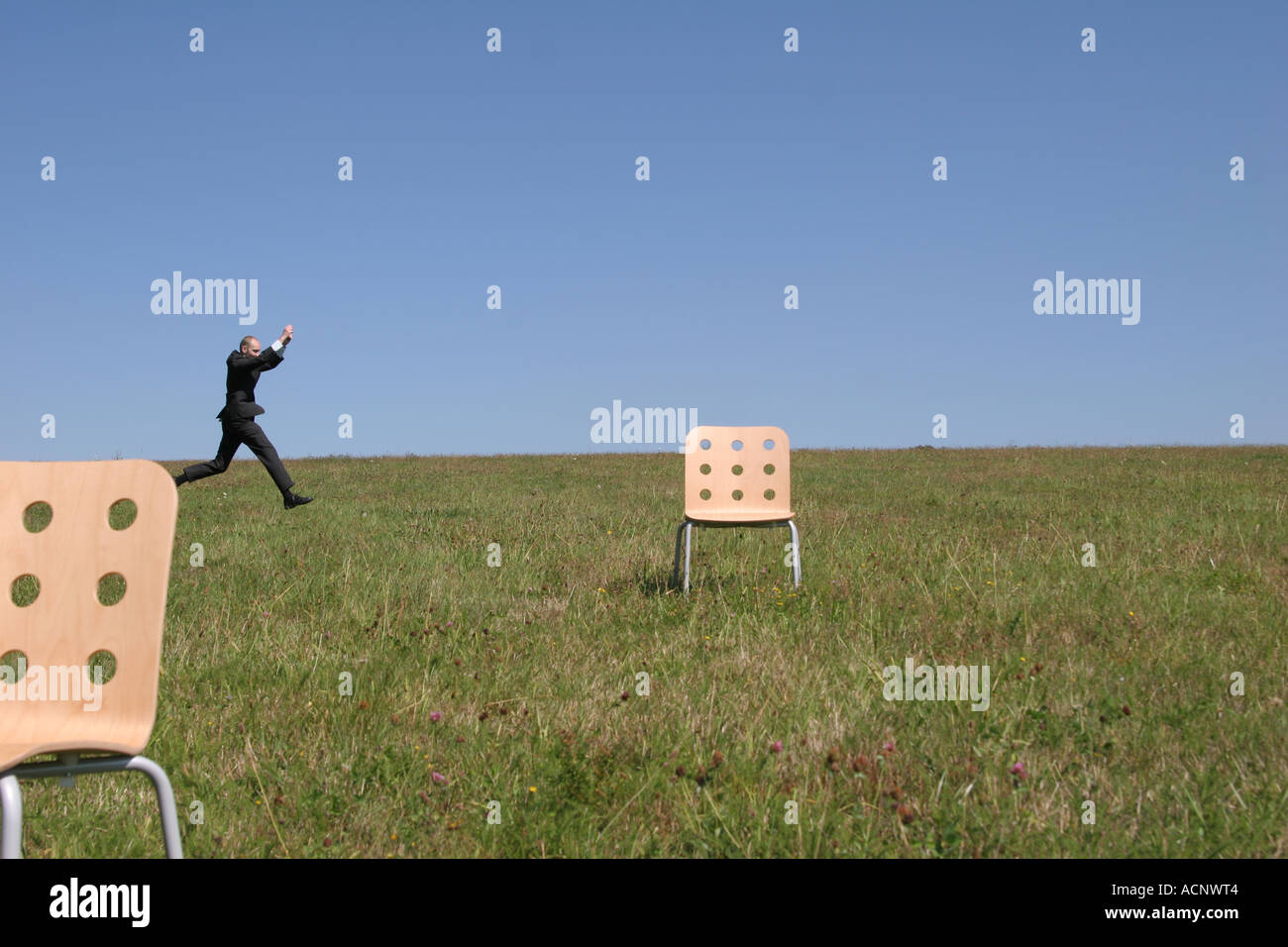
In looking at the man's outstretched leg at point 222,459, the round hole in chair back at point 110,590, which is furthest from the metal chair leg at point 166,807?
the man's outstretched leg at point 222,459

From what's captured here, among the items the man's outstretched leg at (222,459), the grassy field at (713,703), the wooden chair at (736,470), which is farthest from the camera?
the man's outstretched leg at (222,459)

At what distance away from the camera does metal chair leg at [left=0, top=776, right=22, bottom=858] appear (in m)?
1.96

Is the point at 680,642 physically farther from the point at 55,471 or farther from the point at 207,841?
the point at 55,471

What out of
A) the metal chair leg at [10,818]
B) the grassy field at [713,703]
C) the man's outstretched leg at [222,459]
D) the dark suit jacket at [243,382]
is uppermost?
the dark suit jacket at [243,382]

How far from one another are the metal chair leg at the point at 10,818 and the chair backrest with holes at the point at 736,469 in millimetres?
5316

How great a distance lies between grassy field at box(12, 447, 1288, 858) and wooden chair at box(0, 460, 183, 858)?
845 millimetres

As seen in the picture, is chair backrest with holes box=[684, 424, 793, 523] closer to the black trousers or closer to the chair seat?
the chair seat

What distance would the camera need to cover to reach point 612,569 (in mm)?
7629

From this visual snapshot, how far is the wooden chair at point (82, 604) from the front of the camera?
230cm

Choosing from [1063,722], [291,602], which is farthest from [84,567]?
[291,602]

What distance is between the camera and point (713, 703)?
13.6ft

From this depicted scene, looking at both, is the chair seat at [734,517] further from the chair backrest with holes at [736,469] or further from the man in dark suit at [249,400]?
the man in dark suit at [249,400]

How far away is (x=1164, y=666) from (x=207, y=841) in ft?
15.0

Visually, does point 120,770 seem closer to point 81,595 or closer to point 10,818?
point 10,818
